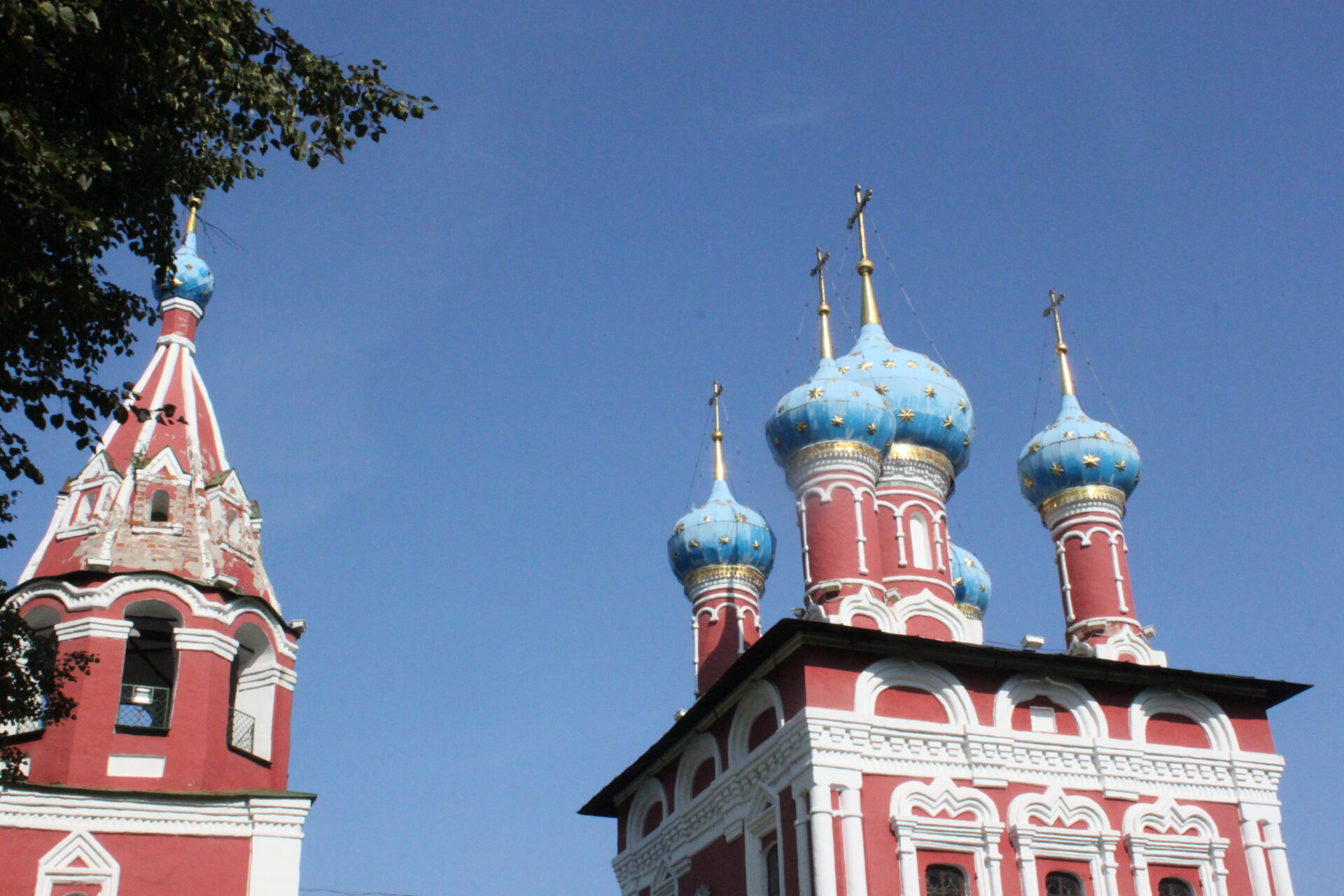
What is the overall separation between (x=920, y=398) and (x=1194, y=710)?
17.9 ft

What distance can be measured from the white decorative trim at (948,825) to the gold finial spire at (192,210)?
749 centimetres

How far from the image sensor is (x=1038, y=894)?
1330 centimetres

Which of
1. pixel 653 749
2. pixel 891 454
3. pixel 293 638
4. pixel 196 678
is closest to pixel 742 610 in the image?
pixel 891 454

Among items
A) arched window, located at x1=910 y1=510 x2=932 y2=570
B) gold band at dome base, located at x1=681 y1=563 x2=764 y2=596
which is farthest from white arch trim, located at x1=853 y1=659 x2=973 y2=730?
gold band at dome base, located at x1=681 y1=563 x2=764 y2=596

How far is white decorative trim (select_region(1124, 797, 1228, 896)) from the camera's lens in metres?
13.9

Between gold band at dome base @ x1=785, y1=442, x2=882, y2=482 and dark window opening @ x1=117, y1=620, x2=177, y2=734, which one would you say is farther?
gold band at dome base @ x1=785, y1=442, x2=882, y2=482

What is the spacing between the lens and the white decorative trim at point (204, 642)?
47.5 feet

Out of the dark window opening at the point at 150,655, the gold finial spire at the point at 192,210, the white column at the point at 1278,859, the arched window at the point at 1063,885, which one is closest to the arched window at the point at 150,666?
the dark window opening at the point at 150,655

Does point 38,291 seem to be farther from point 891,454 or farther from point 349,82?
point 891,454

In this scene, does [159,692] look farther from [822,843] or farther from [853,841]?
[853,841]

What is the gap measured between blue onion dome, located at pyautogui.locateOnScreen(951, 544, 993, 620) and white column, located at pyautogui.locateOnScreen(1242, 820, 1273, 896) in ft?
25.7

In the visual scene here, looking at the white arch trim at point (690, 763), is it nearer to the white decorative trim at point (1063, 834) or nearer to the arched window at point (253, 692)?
the white decorative trim at point (1063, 834)

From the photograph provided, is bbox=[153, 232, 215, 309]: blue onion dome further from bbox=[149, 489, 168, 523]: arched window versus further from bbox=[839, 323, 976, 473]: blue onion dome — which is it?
bbox=[839, 323, 976, 473]: blue onion dome

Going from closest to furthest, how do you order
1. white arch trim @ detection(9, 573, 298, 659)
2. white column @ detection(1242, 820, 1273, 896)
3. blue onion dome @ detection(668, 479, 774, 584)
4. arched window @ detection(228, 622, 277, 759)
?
white column @ detection(1242, 820, 1273, 896)
white arch trim @ detection(9, 573, 298, 659)
arched window @ detection(228, 622, 277, 759)
blue onion dome @ detection(668, 479, 774, 584)
